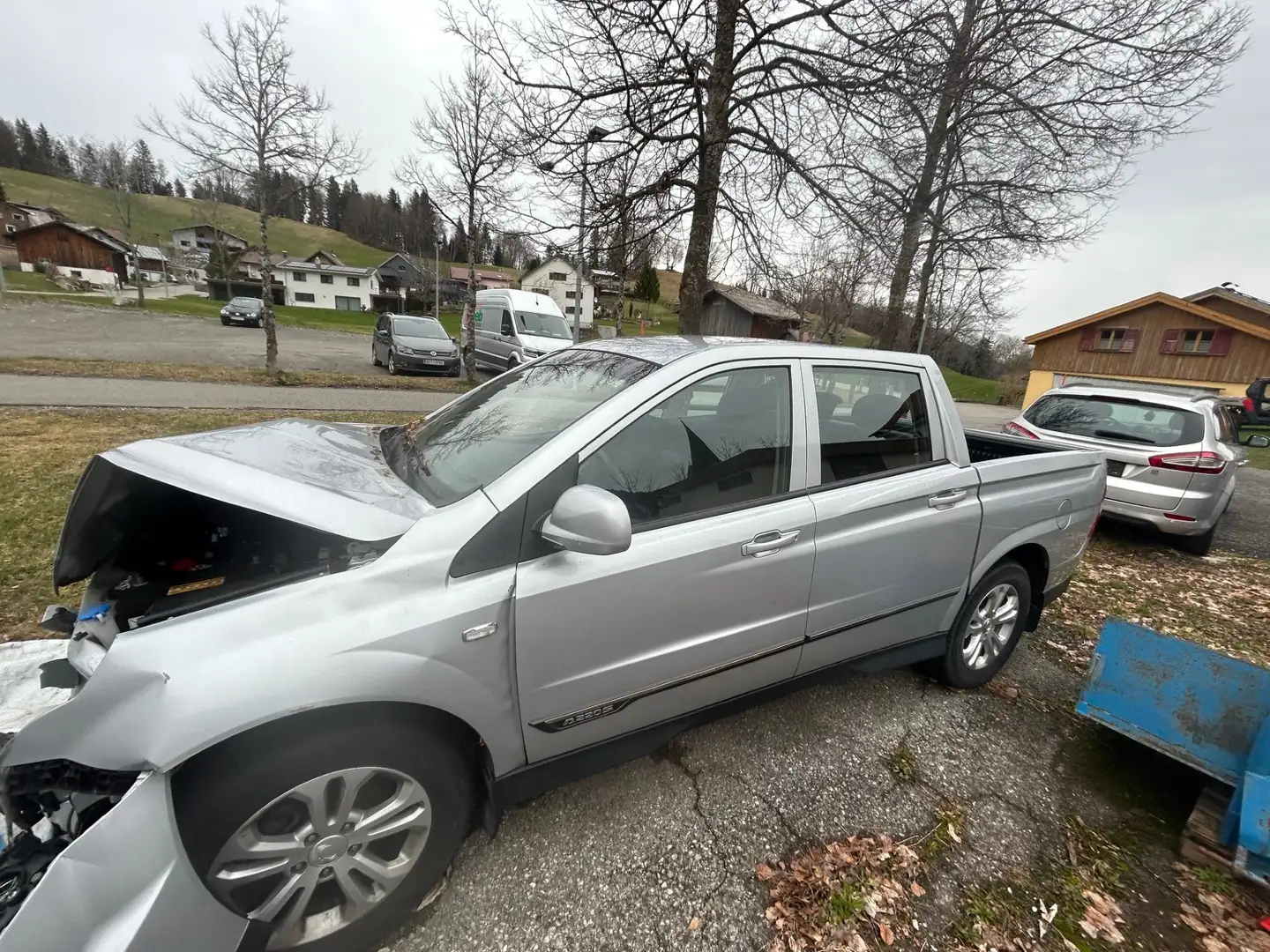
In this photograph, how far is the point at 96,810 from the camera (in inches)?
55.6

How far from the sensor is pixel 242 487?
172 centimetres

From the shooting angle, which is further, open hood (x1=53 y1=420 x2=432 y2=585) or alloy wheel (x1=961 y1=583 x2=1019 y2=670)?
alloy wheel (x1=961 y1=583 x2=1019 y2=670)

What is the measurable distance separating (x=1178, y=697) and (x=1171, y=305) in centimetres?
2970

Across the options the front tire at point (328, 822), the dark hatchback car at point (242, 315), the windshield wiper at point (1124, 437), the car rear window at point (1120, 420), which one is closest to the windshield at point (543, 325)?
the car rear window at point (1120, 420)

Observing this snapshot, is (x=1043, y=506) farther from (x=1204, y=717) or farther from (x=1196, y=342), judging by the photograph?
(x=1196, y=342)

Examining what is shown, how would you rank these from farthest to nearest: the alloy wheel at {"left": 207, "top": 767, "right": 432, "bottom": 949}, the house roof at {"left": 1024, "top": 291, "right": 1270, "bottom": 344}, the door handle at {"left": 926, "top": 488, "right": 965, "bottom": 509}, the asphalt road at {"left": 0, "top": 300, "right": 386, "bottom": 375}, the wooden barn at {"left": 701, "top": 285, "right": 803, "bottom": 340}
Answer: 1. the wooden barn at {"left": 701, "top": 285, "right": 803, "bottom": 340}
2. the house roof at {"left": 1024, "top": 291, "right": 1270, "bottom": 344}
3. the asphalt road at {"left": 0, "top": 300, "right": 386, "bottom": 375}
4. the door handle at {"left": 926, "top": 488, "right": 965, "bottom": 509}
5. the alloy wheel at {"left": 207, "top": 767, "right": 432, "bottom": 949}

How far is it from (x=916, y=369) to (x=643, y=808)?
2.42 m

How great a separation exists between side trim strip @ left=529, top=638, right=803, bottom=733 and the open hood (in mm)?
810

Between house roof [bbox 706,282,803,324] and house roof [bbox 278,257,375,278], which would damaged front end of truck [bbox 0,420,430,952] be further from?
house roof [bbox 278,257,375,278]

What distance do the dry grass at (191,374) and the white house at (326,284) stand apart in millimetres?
54800

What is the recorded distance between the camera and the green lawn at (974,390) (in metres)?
32.5

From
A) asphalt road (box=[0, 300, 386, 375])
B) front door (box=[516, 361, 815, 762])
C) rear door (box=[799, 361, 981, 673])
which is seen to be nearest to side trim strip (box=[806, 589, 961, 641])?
rear door (box=[799, 361, 981, 673])

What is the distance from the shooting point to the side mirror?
1.61 m

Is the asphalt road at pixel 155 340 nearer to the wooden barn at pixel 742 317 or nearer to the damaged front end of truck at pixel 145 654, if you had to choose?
the damaged front end of truck at pixel 145 654
